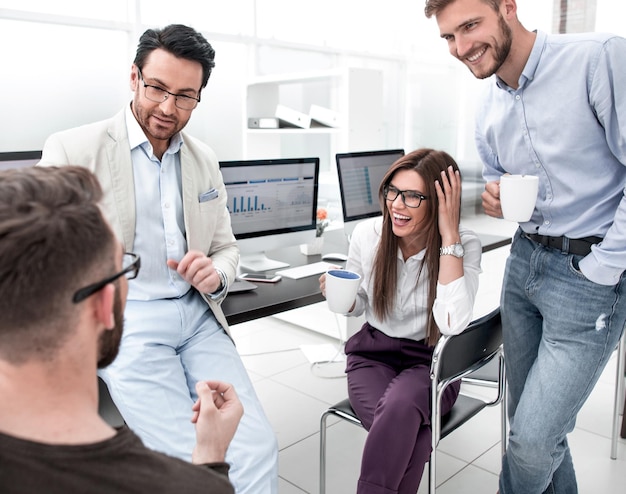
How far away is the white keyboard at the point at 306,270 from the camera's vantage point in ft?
7.93

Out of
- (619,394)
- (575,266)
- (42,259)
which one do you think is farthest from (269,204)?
(42,259)

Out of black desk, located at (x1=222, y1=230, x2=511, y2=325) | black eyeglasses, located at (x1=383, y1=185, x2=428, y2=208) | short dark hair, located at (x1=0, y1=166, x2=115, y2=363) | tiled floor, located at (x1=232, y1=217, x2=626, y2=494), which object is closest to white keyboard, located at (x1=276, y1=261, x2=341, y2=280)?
black desk, located at (x1=222, y1=230, x2=511, y2=325)

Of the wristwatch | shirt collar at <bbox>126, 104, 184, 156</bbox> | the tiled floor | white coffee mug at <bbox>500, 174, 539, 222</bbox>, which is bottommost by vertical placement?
the tiled floor

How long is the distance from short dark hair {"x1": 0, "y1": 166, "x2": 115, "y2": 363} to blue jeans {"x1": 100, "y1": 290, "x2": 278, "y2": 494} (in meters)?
0.90

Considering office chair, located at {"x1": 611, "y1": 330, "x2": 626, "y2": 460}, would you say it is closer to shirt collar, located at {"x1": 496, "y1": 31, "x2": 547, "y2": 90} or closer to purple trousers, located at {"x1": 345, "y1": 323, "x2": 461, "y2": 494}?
purple trousers, located at {"x1": 345, "y1": 323, "x2": 461, "y2": 494}

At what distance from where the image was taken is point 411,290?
202cm

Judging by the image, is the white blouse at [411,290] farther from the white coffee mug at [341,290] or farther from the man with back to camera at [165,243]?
the man with back to camera at [165,243]

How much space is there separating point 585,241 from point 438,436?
0.66 metres

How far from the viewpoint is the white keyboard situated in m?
2.42

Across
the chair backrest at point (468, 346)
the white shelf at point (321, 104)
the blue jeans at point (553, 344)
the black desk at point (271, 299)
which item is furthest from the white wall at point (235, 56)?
the blue jeans at point (553, 344)

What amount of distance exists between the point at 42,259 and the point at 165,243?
111cm

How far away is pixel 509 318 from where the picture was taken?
5.90 feet

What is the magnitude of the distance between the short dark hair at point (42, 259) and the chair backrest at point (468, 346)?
1.11 m

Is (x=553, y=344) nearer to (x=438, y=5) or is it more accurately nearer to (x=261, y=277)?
(x=438, y=5)
